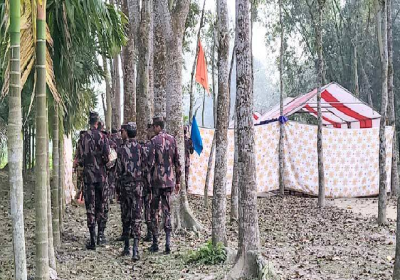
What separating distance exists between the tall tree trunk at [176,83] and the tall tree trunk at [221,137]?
4.98ft

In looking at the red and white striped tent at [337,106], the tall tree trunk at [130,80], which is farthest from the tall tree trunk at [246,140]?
the red and white striped tent at [337,106]

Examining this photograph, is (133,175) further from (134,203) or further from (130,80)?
(130,80)

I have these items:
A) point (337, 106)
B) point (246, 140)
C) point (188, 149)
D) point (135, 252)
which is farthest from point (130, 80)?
point (337, 106)

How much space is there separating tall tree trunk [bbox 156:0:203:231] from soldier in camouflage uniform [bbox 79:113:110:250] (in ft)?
4.16

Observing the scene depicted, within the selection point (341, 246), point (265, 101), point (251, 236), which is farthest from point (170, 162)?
point (265, 101)

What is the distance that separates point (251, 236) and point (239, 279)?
488mm

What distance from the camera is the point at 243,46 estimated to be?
5.49 metres

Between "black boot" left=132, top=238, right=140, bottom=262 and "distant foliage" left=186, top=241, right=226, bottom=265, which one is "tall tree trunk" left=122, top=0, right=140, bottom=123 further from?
"distant foliage" left=186, top=241, right=226, bottom=265

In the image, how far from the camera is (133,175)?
699 cm

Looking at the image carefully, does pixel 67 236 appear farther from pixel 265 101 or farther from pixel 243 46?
pixel 265 101

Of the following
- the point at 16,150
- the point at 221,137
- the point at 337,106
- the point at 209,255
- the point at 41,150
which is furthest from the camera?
the point at 337,106

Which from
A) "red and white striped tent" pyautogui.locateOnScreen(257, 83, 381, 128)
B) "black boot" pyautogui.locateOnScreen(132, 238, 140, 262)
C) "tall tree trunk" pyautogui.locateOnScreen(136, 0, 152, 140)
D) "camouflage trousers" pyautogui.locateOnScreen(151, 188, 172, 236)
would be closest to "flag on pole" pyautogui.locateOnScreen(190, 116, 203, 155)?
"tall tree trunk" pyautogui.locateOnScreen(136, 0, 152, 140)

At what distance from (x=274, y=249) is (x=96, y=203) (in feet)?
9.28

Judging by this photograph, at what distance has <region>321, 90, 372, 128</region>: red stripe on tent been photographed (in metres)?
15.6
